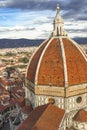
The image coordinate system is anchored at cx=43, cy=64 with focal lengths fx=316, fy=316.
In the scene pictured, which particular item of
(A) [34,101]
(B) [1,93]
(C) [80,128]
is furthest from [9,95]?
(C) [80,128]

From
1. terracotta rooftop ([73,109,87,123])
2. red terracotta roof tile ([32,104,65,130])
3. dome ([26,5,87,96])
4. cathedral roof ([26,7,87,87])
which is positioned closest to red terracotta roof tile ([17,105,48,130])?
red terracotta roof tile ([32,104,65,130])

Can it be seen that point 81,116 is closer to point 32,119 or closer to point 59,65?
point 32,119

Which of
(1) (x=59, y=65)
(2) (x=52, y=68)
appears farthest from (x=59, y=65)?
(2) (x=52, y=68)

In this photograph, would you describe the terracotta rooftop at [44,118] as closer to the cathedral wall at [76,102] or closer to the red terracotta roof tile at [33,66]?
the cathedral wall at [76,102]

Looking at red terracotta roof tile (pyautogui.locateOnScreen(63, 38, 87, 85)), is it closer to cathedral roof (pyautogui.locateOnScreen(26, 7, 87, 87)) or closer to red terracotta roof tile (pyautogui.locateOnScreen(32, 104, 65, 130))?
cathedral roof (pyautogui.locateOnScreen(26, 7, 87, 87))

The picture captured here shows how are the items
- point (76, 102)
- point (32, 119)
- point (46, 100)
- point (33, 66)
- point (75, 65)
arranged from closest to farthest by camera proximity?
point (32, 119) < point (75, 65) < point (76, 102) < point (46, 100) < point (33, 66)

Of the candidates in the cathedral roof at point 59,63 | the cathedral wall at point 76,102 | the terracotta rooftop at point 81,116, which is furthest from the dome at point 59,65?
the terracotta rooftop at point 81,116
